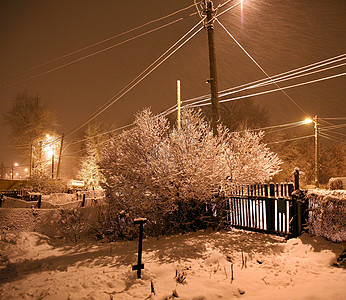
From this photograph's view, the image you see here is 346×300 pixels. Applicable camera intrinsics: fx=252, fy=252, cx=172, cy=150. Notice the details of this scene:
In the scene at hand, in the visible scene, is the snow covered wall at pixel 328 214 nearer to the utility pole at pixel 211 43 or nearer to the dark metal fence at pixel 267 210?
the dark metal fence at pixel 267 210

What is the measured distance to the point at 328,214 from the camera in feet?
17.3

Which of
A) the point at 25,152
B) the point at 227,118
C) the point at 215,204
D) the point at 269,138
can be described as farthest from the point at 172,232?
the point at 25,152

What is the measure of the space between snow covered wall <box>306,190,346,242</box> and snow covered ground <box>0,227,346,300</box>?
0.21 m

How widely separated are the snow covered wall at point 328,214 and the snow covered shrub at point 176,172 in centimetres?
243

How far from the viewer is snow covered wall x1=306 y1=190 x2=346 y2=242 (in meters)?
5.02

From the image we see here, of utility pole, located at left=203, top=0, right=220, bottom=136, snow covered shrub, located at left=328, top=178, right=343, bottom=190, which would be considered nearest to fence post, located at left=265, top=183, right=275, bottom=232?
utility pole, located at left=203, top=0, right=220, bottom=136

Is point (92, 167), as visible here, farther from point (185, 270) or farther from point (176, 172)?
point (185, 270)

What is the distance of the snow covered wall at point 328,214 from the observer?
16.5 ft

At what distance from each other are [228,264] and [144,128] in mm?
4666

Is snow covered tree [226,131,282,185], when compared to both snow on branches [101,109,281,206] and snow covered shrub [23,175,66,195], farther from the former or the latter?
snow covered shrub [23,175,66,195]

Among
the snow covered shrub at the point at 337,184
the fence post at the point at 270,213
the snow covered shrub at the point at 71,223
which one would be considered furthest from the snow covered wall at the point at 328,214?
the snow covered shrub at the point at 337,184

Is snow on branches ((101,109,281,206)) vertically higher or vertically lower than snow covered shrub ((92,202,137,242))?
higher

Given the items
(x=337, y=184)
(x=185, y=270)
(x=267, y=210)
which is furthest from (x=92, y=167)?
(x=185, y=270)

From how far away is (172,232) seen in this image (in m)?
7.46
